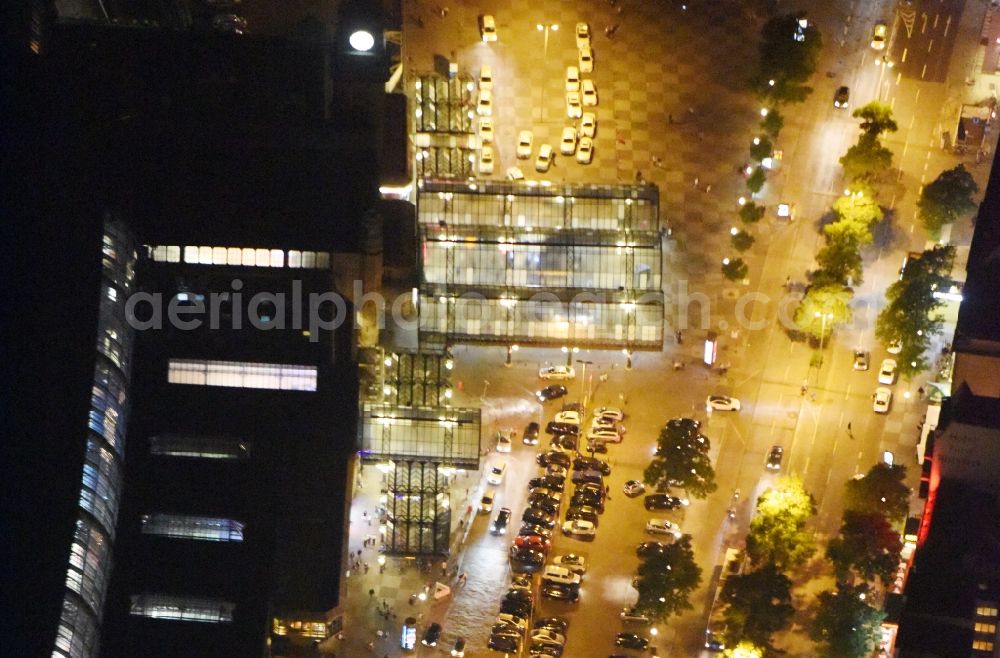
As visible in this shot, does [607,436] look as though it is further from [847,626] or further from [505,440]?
[847,626]

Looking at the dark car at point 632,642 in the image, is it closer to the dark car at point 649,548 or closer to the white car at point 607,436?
the dark car at point 649,548

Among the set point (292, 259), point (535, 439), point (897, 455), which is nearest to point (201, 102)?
point (292, 259)

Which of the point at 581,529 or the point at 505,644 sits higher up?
the point at 581,529

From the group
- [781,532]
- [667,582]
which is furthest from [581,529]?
[781,532]

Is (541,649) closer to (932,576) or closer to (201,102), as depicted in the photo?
(932,576)

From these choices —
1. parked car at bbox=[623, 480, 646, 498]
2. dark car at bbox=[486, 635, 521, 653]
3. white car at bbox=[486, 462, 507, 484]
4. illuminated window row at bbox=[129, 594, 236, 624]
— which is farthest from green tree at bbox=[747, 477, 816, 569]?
illuminated window row at bbox=[129, 594, 236, 624]

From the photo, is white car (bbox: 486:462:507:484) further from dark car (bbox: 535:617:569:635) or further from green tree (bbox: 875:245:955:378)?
green tree (bbox: 875:245:955:378)
